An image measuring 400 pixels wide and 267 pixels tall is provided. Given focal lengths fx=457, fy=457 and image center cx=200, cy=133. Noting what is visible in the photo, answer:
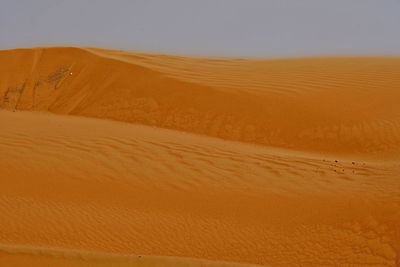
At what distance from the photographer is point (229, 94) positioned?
966 cm

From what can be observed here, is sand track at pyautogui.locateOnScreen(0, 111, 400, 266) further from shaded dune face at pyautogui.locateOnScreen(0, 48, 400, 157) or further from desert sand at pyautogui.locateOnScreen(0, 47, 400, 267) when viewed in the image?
shaded dune face at pyautogui.locateOnScreen(0, 48, 400, 157)

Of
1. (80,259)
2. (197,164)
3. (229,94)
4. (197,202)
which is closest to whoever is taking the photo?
(80,259)

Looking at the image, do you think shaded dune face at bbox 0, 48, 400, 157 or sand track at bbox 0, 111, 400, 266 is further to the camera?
shaded dune face at bbox 0, 48, 400, 157

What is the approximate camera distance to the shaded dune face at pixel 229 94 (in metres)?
8.35

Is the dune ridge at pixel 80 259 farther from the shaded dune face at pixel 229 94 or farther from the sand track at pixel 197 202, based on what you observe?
the shaded dune face at pixel 229 94

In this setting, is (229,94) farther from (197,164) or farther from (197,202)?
(197,202)

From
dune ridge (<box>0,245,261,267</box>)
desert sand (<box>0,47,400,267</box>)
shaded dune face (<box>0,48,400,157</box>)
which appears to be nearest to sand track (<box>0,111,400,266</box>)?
desert sand (<box>0,47,400,267</box>)

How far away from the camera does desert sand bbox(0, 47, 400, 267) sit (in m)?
4.40

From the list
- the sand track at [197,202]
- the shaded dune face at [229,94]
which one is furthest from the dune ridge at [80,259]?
the shaded dune face at [229,94]

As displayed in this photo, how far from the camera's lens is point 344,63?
12.0 m

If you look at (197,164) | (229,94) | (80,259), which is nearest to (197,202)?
(197,164)

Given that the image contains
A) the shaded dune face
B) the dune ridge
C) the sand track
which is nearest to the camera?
the dune ridge

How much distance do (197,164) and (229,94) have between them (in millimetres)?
3722

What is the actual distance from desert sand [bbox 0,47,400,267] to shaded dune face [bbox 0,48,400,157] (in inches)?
1.5
